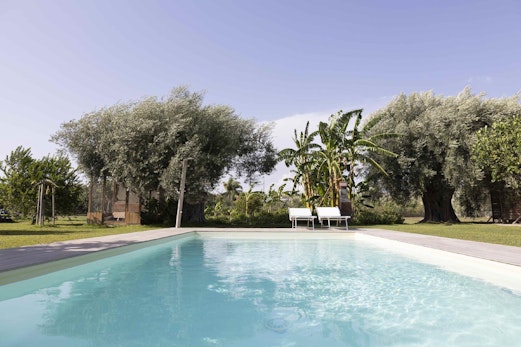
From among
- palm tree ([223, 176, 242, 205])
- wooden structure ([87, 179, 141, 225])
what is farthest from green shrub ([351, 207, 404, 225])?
palm tree ([223, 176, 242, 205])

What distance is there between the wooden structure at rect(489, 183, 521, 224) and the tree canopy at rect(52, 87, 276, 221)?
19264mm

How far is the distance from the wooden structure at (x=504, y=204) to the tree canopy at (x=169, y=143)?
19264 millimetres

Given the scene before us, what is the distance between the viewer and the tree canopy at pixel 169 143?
1778cm

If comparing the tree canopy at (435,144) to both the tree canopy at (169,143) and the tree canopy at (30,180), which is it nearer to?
the tree canopy at (169,143)

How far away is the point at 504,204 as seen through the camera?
962 inches

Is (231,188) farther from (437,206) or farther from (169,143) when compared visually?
(437,206)

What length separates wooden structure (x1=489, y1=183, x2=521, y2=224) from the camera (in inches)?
930

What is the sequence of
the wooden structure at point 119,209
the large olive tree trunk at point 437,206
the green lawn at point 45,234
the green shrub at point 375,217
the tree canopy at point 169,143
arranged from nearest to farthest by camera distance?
the green lawn at point 45,234
the tree canopy at point 169,143
the green shrub at point 375,217
the wooden structure at point 119,209
the large olive tree trunk at point 437,206

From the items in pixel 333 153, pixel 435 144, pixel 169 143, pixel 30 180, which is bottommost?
pixel 30 180

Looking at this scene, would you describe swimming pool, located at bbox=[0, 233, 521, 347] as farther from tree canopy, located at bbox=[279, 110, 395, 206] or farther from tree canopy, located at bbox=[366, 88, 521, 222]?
tree canopy, located at bbox=[366, 88, 521, 222]

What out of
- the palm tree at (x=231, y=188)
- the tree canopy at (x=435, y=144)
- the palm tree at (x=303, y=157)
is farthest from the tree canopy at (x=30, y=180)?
the tree canopy at (x=435, y=144)

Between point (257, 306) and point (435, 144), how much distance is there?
22.8 m

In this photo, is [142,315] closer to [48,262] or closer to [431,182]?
[48,262]

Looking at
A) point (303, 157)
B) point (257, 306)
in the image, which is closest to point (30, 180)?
point (303, 157)
